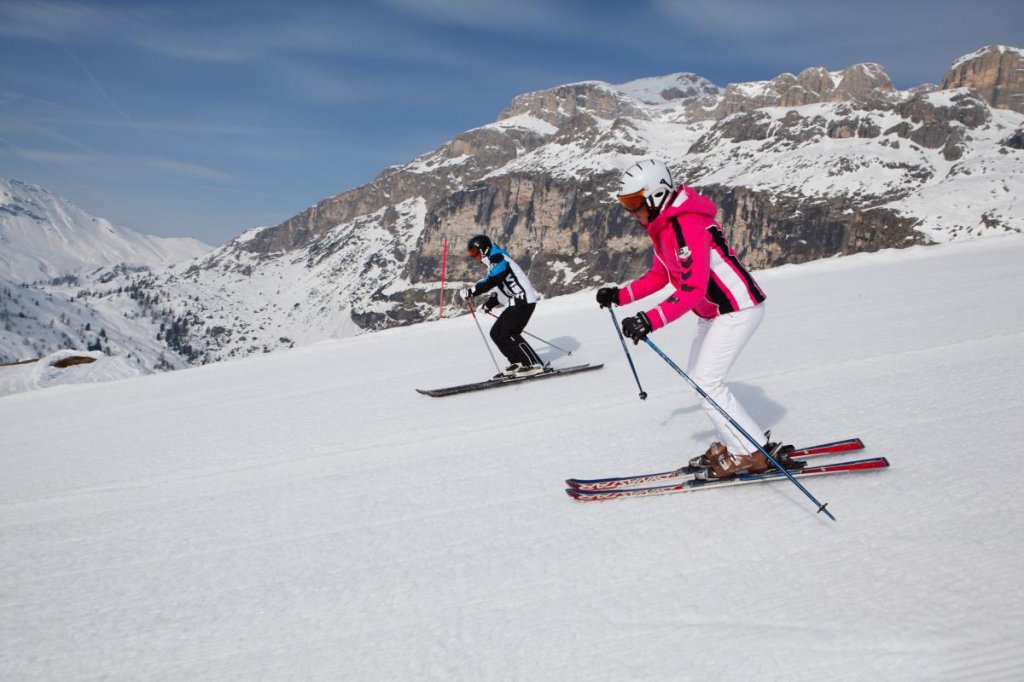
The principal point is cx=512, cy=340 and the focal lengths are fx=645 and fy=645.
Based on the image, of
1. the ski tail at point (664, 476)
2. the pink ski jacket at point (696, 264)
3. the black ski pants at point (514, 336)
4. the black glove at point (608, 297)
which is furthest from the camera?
the black ski pants at point (514, 336)

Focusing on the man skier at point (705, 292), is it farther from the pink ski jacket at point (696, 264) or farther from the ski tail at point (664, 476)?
the ski tail at point (664, 476)

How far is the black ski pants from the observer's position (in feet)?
34.4

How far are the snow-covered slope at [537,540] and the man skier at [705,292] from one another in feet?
1.32

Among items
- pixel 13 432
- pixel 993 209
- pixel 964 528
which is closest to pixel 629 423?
pixel 964 528

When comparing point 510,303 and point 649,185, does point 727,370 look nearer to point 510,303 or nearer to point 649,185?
point 649,185

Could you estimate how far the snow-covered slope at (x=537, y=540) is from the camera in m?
3.46

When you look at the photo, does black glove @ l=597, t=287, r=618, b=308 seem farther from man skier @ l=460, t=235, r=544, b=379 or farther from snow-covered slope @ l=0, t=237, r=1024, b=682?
man skier @ l=460, t=235, r=544, b=379

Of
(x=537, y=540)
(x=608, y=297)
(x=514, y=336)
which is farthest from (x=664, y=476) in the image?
(x=514, y=336)

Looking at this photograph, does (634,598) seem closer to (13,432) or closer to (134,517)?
(134,517)

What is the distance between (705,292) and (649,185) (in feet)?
3.10

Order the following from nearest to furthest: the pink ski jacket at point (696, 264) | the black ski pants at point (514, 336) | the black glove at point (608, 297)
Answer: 1. the pink ski jacket at point (696, 264)
2. the black glove at point (608, 297)
3. the black ski pants at point (514, 336)

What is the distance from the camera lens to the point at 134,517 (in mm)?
6172

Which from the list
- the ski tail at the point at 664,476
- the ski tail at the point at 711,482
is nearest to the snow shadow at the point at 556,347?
the ski tail at the point at 664,476

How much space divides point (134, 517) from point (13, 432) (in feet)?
21.6
